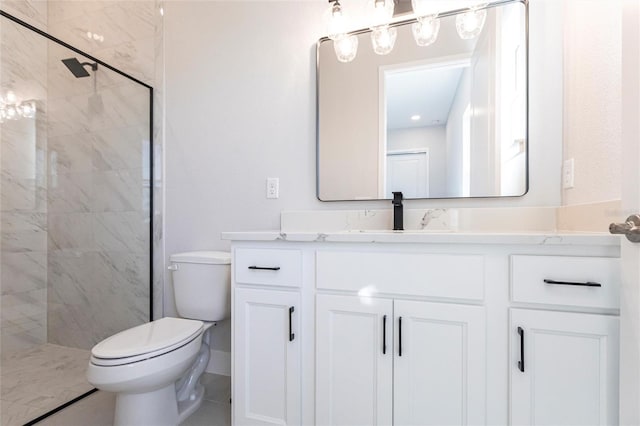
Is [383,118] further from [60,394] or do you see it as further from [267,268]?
[60,394]

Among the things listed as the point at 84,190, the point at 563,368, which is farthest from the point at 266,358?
the point at 84,190

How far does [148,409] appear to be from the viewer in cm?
128

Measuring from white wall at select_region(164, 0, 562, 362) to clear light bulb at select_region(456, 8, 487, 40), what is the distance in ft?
2.28

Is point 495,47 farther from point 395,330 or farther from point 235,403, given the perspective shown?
point 235,403

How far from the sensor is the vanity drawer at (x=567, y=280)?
85cm

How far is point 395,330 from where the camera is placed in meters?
1.03

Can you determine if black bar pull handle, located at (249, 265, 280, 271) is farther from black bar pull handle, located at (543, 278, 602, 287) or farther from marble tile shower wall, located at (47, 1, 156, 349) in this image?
marble tile shower wall, located at (47, 1, 156, 349)

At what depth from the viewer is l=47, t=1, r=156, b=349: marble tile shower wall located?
2.00m

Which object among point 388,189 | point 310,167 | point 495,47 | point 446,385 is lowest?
point 446,385

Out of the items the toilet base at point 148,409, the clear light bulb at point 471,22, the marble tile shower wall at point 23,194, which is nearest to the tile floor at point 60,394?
the toilet base at point 148,409

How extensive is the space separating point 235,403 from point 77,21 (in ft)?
9.11

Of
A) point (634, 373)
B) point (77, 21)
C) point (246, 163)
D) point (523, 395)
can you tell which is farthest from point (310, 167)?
point (77, 21)

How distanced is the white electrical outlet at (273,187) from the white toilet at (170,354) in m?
0.41

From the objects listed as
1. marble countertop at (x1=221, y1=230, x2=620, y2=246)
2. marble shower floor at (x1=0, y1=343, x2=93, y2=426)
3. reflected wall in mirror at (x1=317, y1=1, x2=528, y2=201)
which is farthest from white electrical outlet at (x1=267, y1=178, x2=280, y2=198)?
marble shower floor at (x1=0, y1=343, x2=93, y2=426)
